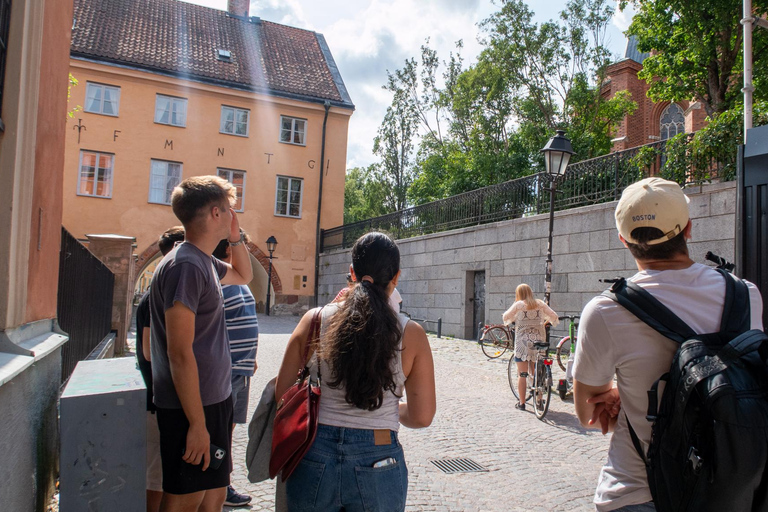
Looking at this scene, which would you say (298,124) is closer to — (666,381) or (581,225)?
(581,225)

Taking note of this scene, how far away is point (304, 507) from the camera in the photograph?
2010 millimetres

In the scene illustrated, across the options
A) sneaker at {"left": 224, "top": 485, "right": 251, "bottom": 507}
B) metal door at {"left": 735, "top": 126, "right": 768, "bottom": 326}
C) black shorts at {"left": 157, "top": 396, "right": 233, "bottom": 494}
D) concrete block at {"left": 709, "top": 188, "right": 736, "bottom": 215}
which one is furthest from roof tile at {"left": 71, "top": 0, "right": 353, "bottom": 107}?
black shorts at {"left": 157, "top": 396, "right": 233, "bottom": 494}

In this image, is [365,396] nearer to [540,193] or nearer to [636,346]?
[636,346]

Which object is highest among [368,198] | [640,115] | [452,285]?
[640,115]

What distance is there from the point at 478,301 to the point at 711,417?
1498cm

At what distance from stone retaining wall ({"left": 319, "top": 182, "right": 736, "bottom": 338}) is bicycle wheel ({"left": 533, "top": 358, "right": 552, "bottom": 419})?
4.54 m

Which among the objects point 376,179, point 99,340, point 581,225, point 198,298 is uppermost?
point 376,179

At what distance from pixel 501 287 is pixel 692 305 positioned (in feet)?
44.2

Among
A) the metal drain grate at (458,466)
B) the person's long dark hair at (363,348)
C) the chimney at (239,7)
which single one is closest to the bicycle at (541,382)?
the metal drain grate at (458,466)

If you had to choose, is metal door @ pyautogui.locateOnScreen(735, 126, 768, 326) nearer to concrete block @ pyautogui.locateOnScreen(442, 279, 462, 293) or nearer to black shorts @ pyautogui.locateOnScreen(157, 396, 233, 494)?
black shorts @ pyautogui.locateOnScreen(157, 396, 233, 494)

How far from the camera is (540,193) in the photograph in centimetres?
1436

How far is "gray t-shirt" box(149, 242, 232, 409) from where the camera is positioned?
2.41 m

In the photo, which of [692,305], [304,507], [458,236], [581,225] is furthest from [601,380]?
[458,236]

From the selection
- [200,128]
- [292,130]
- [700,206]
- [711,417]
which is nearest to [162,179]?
[200,128]
